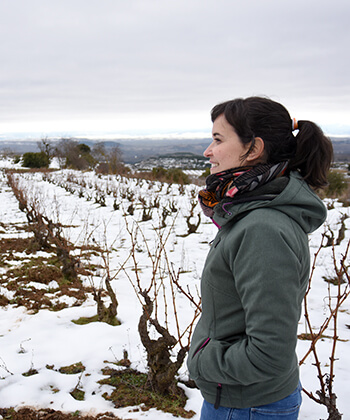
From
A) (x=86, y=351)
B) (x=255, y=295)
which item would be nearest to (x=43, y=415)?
(x=86, y=351)

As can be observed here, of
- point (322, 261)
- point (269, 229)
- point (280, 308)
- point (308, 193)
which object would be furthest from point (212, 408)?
point (322, 261)

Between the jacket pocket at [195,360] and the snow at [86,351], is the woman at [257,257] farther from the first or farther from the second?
the snow at [86,351]

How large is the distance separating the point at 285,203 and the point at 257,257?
0.21 meters

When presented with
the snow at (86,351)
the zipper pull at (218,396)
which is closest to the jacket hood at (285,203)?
the zipper pull at (218,396)

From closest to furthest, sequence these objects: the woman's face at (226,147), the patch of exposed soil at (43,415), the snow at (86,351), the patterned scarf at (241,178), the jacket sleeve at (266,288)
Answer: the jacket sleeve at (266,288) < the patterned scarf at (241,178) < the woman's face at (226,147) < the patch of exposed soil at (43,415) < the snow at (86,351)

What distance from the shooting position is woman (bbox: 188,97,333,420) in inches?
35.7

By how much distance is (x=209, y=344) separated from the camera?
111 centimetres

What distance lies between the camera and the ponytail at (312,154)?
3.75ft

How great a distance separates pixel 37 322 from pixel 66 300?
32.9 inches

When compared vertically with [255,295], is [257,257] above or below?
above

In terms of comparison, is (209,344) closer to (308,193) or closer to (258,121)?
(308,193)

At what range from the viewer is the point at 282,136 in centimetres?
113

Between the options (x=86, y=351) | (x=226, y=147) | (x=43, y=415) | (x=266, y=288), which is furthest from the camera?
(x=86, y=351)

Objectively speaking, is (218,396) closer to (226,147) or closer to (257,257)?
(257,257)
